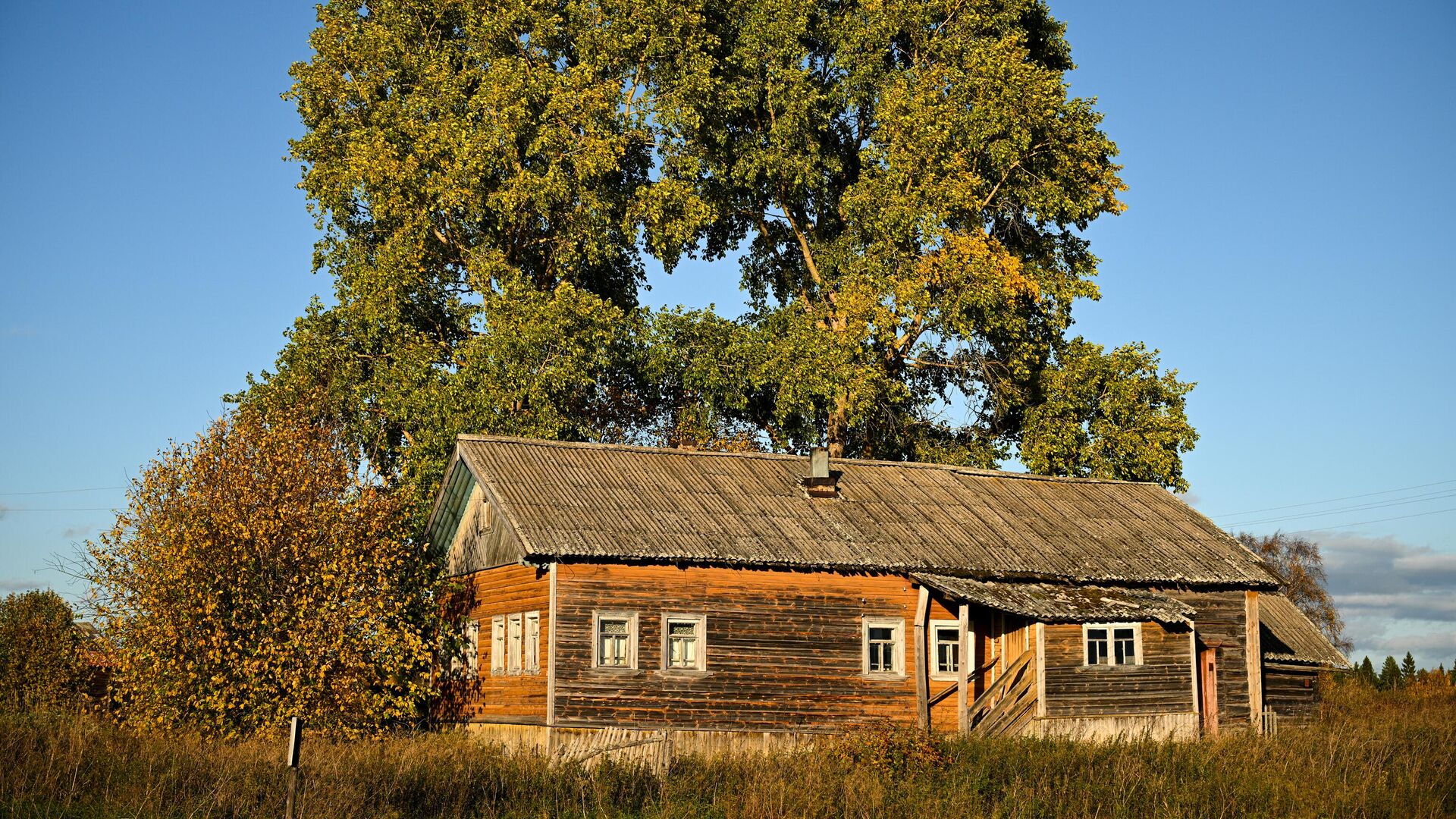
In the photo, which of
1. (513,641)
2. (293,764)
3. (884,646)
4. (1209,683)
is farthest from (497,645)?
(1209,683)

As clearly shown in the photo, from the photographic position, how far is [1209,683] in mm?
30156

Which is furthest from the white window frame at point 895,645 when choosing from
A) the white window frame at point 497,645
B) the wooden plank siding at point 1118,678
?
the white window frame at point 497,645

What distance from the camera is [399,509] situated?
94.9 feet

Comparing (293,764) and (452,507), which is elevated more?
(452,507)

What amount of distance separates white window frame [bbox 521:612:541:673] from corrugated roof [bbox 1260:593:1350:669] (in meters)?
17.4

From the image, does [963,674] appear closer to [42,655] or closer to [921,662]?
[921,662]

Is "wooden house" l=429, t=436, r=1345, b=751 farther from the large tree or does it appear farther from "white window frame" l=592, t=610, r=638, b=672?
the large tree

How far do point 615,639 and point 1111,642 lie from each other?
32.4 feet

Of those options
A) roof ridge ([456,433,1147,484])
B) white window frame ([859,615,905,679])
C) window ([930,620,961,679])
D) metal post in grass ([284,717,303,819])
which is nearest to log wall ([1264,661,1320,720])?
roof ridge ([456,433,1147,484])

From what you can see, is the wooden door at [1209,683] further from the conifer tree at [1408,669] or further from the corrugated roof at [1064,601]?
the conifer tree at [1408,669]

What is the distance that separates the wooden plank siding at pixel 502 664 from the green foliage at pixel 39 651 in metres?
8.61

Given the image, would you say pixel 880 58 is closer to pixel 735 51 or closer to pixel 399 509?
pixel 735 51

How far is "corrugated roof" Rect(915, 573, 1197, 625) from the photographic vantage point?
25.7m

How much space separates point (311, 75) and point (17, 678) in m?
16.5
